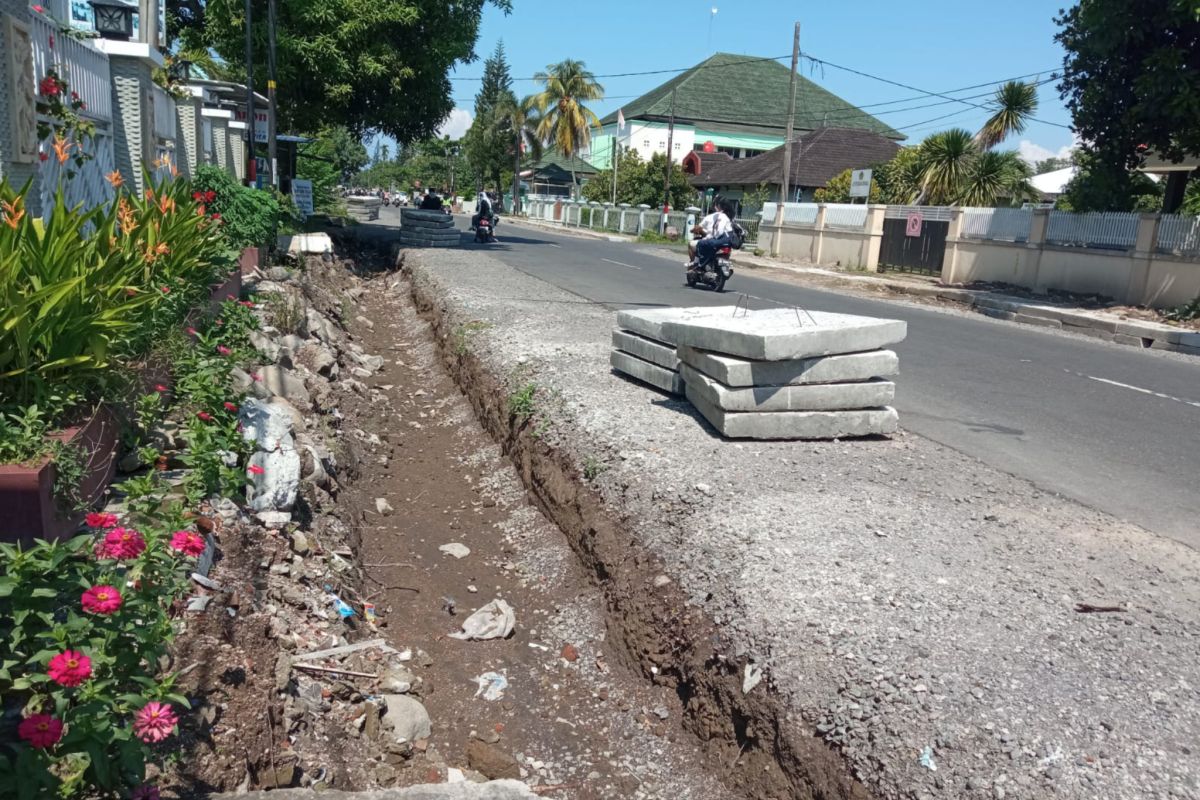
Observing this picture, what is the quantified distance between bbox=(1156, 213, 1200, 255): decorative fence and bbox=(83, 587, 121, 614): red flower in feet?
58.6

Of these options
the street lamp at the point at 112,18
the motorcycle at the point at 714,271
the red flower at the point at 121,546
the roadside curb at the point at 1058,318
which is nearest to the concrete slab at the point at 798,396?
the red flower at the point at 121,546

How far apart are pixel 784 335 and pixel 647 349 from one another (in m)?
1.93

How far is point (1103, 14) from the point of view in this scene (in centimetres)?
1575

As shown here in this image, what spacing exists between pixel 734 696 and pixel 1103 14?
16482 mm

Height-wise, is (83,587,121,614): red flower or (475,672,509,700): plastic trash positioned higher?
(83,587,121,614): red flower

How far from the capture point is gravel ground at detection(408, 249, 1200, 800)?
291 cm

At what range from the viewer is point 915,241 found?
79.2ft

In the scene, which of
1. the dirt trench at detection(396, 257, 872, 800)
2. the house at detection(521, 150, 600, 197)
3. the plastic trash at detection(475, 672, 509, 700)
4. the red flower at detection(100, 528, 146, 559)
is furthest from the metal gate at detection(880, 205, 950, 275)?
the house at detection(521, 150, 600, 197)

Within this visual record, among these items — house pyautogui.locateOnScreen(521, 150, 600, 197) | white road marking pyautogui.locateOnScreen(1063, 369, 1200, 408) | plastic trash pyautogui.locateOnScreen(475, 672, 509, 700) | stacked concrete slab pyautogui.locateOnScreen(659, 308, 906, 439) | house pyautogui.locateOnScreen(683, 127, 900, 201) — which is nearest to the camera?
plastic trash pyautogui.locateOnScreen(475, 672, 509, 700)

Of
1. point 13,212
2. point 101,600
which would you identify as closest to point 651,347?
point 13,212

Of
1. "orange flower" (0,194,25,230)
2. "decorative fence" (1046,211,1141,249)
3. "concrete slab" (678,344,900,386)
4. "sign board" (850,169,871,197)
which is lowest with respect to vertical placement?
"concrete slab" (678,344,900,386)

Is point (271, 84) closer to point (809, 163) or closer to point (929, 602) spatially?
point (929, 602)

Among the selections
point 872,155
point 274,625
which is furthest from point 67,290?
point 872,155

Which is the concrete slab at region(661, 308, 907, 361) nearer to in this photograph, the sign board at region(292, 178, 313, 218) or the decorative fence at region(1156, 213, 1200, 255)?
the decorative fence at region(1156, 213, 1200, 255)
